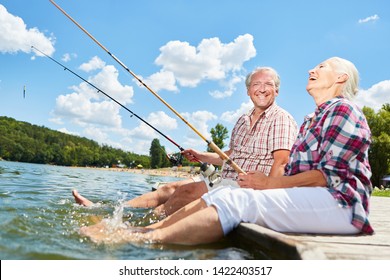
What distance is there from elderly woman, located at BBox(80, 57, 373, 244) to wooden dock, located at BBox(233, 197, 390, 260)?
100 mm

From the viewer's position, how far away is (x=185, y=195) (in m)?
4.65

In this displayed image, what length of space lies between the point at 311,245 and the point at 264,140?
6.69ft

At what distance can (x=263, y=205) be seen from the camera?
9.21 feet

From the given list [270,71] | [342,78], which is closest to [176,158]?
[270,71]

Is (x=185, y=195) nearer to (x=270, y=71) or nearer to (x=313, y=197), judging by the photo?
(x=270, y=71)

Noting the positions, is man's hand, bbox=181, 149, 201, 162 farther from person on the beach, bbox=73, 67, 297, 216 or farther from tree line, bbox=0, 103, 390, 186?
tree line, bbox=0, 103, 390, 186

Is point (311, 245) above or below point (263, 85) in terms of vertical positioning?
below

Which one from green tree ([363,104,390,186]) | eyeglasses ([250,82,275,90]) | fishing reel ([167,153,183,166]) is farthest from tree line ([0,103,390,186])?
eyeglasses ([250,82,275,90])

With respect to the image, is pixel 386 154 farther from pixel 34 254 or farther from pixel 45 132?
pixel 45 132

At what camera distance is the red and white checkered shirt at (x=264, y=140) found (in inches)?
160

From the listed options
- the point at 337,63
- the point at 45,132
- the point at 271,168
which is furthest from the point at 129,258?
the point at 45,132

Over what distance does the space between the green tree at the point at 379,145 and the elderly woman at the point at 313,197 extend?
1259 inches

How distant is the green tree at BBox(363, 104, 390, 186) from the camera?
32469 millimetres
